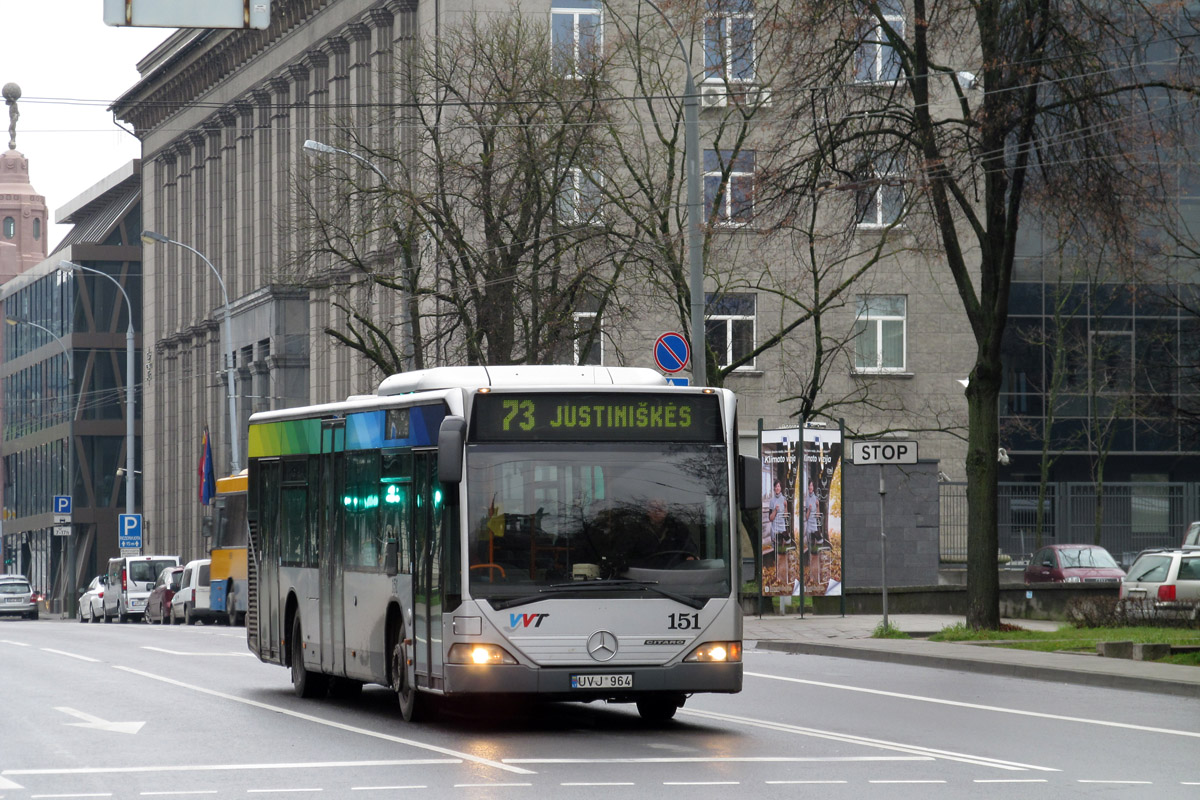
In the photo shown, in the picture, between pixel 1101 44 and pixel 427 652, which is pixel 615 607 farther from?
pixel 1101 44

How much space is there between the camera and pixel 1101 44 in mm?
27578

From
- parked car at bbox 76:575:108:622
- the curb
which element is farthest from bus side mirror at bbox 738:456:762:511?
parked car at bbox 76:575:108:622

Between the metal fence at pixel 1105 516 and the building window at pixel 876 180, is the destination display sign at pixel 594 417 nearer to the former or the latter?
the building window at pixel 876 180

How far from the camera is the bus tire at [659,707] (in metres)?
16.1

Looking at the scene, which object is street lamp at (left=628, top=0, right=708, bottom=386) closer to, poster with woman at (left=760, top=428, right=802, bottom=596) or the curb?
the curb

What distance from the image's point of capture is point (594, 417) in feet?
50.6

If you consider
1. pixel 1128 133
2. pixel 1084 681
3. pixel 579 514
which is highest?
pixel 1128 133

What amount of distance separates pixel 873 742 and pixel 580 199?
27244 mm

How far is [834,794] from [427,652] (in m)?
4.84

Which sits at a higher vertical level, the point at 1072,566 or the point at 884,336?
the point at 884,336

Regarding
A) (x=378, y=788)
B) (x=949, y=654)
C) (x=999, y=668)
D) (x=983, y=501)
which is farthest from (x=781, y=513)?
(x=378, y=788)

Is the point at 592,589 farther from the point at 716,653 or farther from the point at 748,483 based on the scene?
the point at 748,483

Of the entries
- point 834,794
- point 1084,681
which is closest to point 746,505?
point 834,794

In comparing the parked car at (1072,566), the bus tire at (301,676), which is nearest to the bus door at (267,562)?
the bus tire at (301,676)
